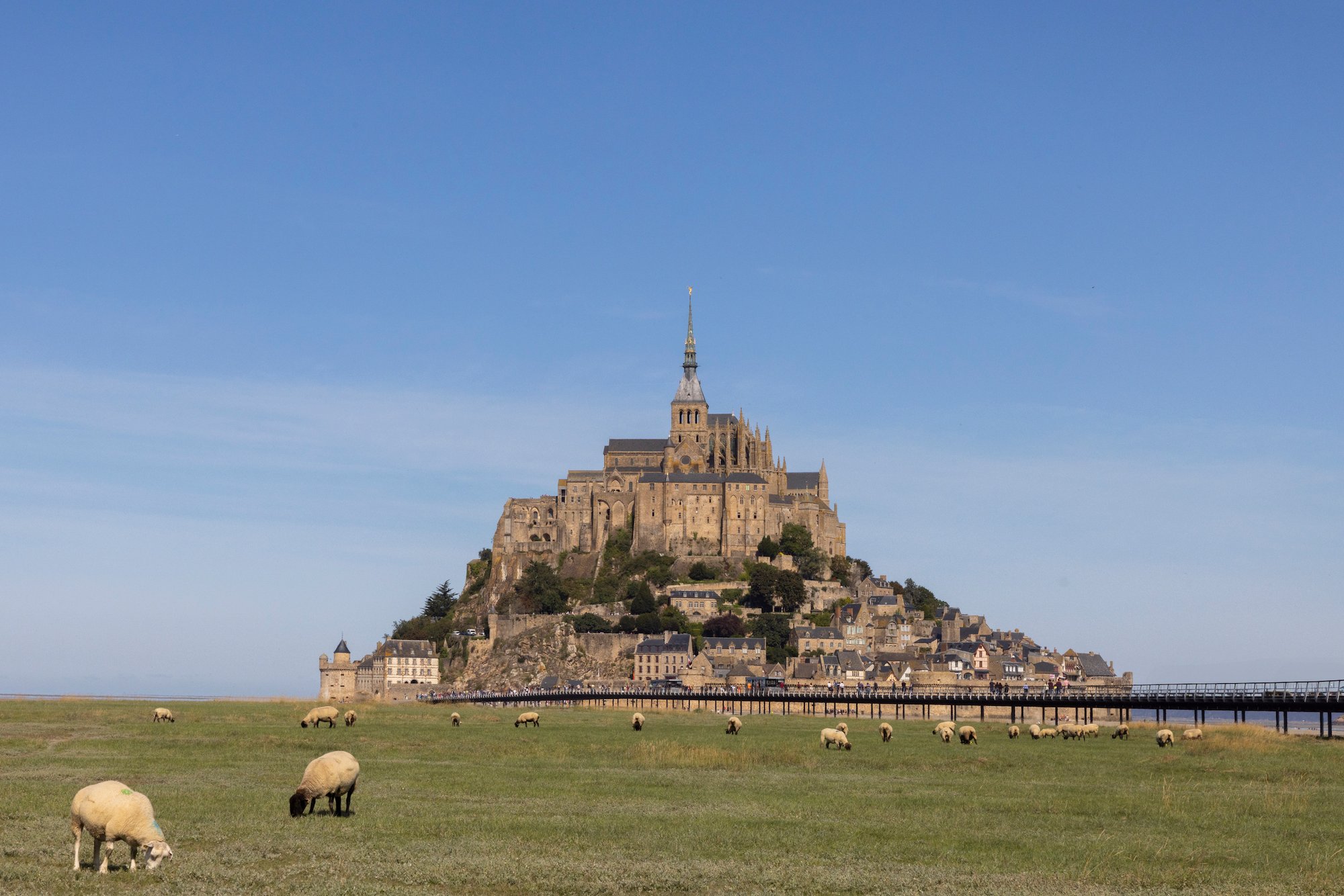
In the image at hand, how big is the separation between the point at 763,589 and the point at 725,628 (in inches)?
348

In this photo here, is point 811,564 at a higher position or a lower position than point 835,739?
higher

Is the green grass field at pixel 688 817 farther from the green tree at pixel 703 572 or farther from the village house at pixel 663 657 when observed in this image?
the green tree at pixel 703 572

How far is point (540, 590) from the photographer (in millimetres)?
184500

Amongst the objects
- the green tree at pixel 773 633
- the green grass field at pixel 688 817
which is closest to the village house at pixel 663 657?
the green tree at pixel 773 633

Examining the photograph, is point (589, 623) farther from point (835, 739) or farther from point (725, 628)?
point (835, 739)

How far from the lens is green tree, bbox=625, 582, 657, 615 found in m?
177

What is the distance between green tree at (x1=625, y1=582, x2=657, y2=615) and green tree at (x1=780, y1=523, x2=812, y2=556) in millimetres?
19043

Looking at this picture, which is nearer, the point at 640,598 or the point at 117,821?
the point at 117,821

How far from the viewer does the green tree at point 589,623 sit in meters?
174

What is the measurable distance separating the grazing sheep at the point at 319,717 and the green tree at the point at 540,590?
11480 centimetres

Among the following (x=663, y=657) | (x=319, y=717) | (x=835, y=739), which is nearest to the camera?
(x=835, y=739)

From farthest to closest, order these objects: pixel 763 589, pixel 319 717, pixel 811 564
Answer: pixel 811 564, pixel 763 589, pixel 319 717

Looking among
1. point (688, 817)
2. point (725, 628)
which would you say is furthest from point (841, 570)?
point (688, 817)

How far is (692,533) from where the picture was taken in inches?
7525
